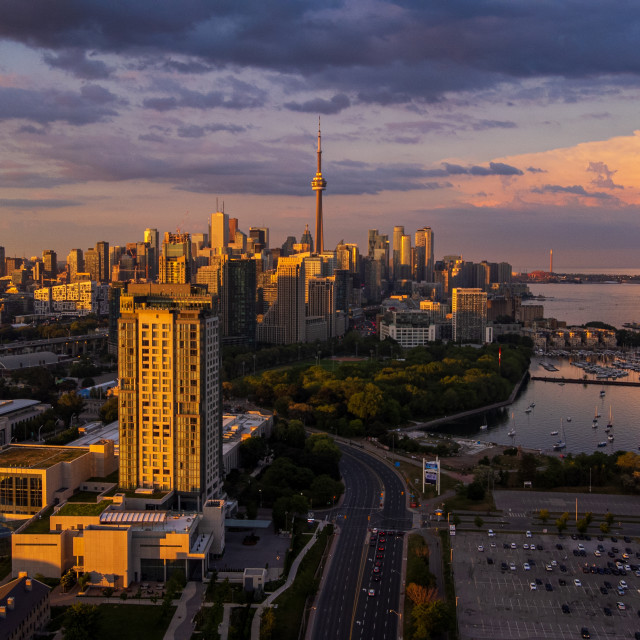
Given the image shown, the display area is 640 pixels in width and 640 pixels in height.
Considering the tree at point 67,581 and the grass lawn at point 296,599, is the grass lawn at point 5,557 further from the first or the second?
the grass lawn at point 296,599

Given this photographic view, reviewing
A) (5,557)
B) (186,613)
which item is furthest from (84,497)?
(186,613)

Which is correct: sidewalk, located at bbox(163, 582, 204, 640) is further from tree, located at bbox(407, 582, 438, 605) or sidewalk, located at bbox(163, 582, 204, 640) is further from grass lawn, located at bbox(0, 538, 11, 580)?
tree, located at bbox(407, 582, 438, 605)

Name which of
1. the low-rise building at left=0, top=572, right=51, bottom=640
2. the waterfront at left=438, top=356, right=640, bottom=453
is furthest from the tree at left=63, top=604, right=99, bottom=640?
the waterfront at left=438, top=356, right=640, bottom=453

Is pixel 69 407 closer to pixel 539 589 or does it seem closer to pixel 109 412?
pixel 109 412

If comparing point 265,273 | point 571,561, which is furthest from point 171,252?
point 571,561

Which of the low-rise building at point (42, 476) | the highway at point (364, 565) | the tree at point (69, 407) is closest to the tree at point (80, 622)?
the highway at point (364, 565)
